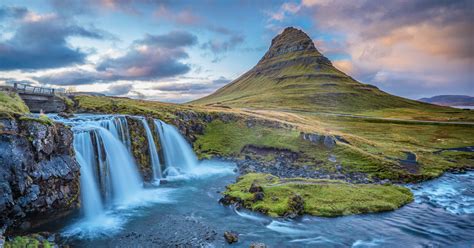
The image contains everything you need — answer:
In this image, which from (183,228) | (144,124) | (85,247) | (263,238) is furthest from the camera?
(144,124)

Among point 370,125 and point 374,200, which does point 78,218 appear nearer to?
point 374,200

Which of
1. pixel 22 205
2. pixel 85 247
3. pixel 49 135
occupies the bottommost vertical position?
pixel 85 247

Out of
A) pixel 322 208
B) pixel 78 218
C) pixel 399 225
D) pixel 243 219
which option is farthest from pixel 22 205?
pixel 399 225

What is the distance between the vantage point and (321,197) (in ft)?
95.8

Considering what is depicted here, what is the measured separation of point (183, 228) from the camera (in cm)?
2420

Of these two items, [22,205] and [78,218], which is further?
[78,218]

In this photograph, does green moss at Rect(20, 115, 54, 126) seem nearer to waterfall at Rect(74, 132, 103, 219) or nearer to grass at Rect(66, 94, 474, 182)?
waterfall at Rect(74, 132, 103, 219)

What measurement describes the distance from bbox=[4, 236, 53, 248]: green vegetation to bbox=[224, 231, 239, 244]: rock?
1210 cm

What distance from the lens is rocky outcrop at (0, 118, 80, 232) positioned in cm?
2039

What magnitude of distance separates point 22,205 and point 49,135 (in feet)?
19.9

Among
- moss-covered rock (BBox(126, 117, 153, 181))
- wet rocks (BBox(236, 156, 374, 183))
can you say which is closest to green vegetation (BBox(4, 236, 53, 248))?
moss-covered rock (BBox(126, 117, 153, 181))

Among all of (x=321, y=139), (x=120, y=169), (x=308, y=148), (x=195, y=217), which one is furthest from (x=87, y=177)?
(x=321, y=139)

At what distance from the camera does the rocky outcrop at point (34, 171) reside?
20.4 meters

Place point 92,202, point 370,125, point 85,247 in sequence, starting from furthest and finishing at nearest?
point 370,125, point 92,202, point 85,247
